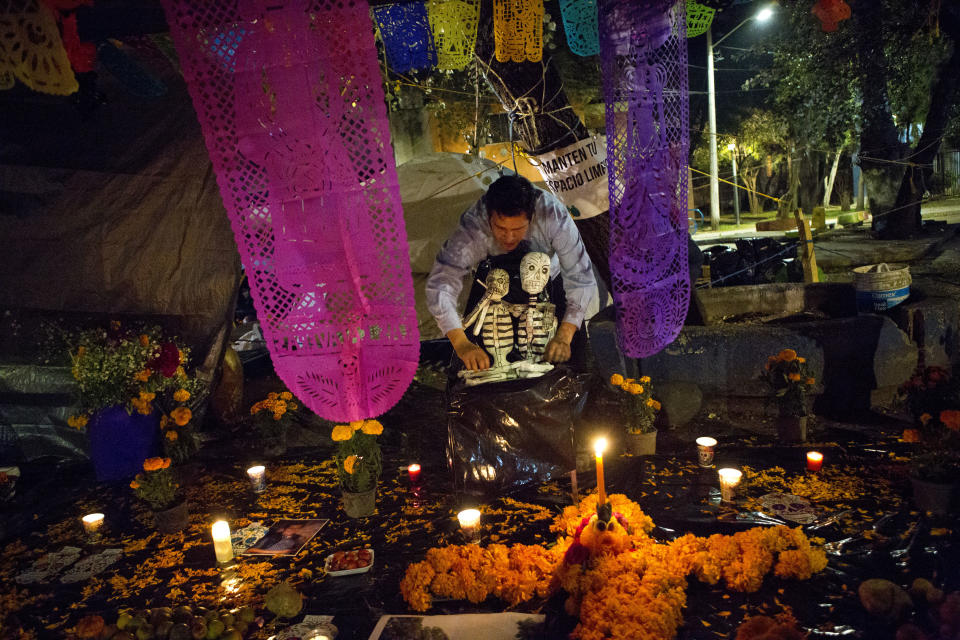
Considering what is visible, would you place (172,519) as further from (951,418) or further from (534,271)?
(951,418)

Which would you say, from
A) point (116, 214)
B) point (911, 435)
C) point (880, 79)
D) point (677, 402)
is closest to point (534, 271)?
point (677, 402)

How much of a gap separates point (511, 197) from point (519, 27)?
109 centimetres

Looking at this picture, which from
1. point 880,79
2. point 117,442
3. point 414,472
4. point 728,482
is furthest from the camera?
point 880,79

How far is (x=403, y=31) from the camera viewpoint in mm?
4195

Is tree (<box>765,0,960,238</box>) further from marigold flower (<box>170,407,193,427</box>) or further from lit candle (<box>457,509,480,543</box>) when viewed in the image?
marigold flower (<box>170,407,193,427</box>)

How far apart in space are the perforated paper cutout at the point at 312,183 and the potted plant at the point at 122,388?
2.02 meters

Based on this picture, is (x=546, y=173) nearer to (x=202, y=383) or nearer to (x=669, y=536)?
(x=669, y=536)

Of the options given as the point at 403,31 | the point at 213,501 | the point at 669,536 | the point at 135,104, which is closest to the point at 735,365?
the point at 669,536

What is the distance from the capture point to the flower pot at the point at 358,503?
3.91 metres

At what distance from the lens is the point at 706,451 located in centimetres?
414

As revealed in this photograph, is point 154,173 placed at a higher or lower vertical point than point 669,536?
higher

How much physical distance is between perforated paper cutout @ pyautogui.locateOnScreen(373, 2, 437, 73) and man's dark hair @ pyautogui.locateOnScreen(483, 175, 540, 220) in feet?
3.76

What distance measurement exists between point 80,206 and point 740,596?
5732 mm

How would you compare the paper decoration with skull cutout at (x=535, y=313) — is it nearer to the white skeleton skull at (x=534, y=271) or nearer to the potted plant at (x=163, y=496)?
the white skeleton skull at (x=534, y=271)
